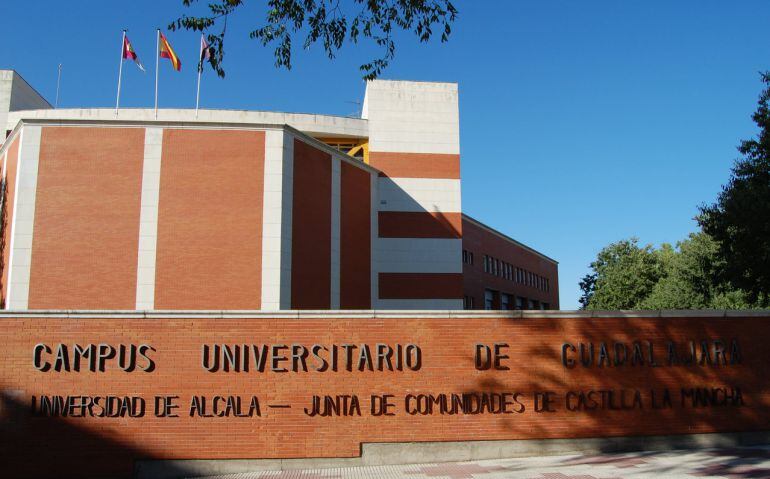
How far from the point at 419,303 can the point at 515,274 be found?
30617mm

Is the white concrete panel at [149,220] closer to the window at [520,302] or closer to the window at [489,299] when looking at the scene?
the window at [489,299]

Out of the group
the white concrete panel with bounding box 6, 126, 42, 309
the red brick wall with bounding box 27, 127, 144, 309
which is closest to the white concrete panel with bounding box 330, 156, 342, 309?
the red brick wall with bounding box 27, 127, 144, 309

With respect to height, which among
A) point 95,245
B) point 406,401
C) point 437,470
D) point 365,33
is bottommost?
point 437,470

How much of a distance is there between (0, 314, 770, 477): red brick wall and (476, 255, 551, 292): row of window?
38507mm

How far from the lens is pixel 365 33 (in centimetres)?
1167

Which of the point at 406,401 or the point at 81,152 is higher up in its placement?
the point at 81,152

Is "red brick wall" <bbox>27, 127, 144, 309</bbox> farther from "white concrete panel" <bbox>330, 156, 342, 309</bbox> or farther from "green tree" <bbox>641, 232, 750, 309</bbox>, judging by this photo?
"green tree" <bbox>641, 232, 750, 309</bbox>

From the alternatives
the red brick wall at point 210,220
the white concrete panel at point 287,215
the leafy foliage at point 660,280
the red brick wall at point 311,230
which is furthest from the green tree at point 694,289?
the red brick wall at point 210,220

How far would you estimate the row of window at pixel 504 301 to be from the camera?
166ft

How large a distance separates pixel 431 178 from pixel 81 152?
1687 cm

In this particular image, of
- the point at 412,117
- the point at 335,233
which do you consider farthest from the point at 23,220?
the point at 412,117

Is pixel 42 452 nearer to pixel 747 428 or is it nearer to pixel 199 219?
pixel 199 219

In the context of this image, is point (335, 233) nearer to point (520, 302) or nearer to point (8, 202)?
point (8, 202)

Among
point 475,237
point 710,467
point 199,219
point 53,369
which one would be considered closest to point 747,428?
point 710,467
